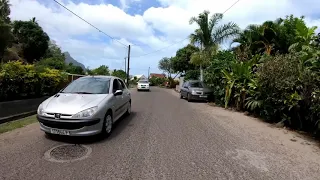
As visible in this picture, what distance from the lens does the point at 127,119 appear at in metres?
Answer: 9.99

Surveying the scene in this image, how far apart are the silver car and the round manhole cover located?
13.2 inches

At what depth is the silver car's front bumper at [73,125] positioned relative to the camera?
620 cm

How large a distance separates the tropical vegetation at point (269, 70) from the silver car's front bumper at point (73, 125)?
230 inches

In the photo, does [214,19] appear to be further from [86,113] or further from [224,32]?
[86,113]

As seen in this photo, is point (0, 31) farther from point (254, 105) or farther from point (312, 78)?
point (312, 78)

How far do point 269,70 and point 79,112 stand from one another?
6.96m

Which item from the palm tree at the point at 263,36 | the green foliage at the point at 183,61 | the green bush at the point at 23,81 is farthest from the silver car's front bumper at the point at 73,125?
the green foliage at the point at 183,61

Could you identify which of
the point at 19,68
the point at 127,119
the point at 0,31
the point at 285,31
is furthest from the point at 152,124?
the point at 0,31

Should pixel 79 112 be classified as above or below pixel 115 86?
below

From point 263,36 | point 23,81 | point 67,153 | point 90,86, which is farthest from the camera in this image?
point 263,36

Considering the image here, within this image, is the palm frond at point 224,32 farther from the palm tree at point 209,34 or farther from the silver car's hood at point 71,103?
the silver car's hood at point 71,103

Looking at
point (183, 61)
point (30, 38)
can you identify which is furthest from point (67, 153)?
point (183, 61)

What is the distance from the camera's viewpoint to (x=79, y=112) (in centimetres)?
627

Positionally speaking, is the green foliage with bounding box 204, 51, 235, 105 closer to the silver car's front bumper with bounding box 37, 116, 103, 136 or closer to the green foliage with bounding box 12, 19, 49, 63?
Result: the silver car's front bumper with bounding box 37, 116, 103, 136
